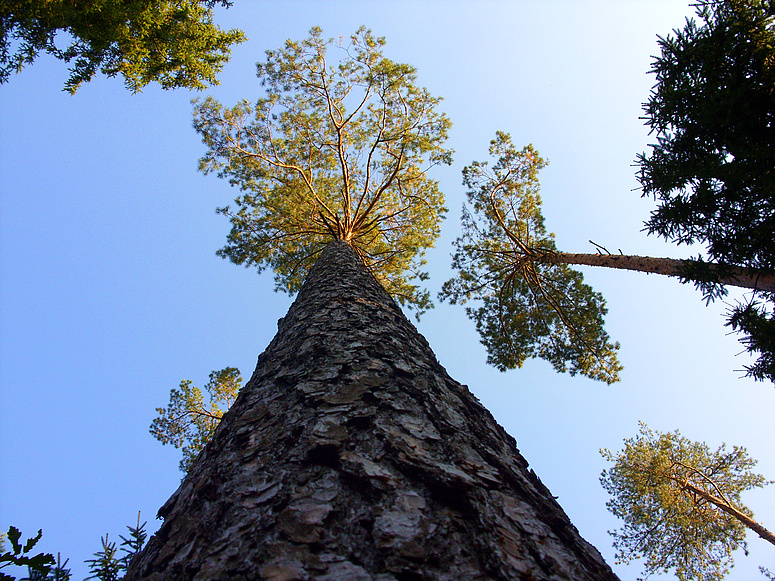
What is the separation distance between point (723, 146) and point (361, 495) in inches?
216

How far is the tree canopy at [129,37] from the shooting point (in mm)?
5523

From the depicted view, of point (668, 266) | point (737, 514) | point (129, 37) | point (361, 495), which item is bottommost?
point (361, 495)

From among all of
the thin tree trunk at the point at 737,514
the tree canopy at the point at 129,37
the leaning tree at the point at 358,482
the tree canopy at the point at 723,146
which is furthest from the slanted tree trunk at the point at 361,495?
the thin tree trunk at the point at 737,514

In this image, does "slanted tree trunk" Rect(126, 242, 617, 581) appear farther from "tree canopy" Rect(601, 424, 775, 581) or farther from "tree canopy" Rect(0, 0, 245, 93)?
"tree canopy" Rect(601, 424, 775, 581)

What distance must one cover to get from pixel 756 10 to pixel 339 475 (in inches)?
236

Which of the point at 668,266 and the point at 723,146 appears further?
the point at 668,266

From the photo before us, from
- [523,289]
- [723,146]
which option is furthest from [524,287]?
[723,146]

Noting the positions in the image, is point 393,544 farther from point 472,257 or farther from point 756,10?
point 472,257

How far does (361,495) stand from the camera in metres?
1.19

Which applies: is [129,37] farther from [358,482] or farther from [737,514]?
[737,514]

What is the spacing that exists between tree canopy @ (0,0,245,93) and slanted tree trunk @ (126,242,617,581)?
6.28 meters

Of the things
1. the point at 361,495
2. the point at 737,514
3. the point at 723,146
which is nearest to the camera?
the point at 361,495

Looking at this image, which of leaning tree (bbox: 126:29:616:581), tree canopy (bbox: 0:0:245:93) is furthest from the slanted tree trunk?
tree canopy (bbox: 0:0:245:93)

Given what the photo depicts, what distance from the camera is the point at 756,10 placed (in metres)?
4.31
